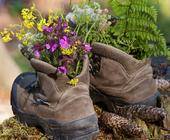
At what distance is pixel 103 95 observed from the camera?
2074mm

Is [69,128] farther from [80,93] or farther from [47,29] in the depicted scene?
[47,29]

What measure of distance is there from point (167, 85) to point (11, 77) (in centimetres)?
108

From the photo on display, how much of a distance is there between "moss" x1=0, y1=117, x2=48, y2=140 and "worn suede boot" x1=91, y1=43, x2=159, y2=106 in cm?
38

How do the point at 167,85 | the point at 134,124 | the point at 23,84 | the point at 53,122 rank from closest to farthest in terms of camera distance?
the point at 53,122, the point at 134,124, the point at 23,84, the point at 167,85

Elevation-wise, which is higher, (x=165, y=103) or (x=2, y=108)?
(x=2, y=108)

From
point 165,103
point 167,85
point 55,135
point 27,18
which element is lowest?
point 55,135

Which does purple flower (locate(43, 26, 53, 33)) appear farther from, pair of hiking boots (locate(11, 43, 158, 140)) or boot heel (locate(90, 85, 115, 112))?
boot heel (locate(90, 85, 115, 112))

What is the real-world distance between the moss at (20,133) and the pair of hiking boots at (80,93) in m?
0.03

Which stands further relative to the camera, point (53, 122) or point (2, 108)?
point (2, 108)

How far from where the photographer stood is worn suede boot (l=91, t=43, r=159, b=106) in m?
1.93

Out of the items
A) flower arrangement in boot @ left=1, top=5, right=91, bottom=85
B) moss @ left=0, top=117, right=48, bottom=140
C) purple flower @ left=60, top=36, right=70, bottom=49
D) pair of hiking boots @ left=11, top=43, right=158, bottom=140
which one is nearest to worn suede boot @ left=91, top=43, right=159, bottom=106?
pair of hiking boots @ left=11, top=43, right=158, bottom=140

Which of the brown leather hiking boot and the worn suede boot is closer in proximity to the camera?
the brown leather hiking boot

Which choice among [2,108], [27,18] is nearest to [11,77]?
[2,108]

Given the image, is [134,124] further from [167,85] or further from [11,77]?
[11,77]
